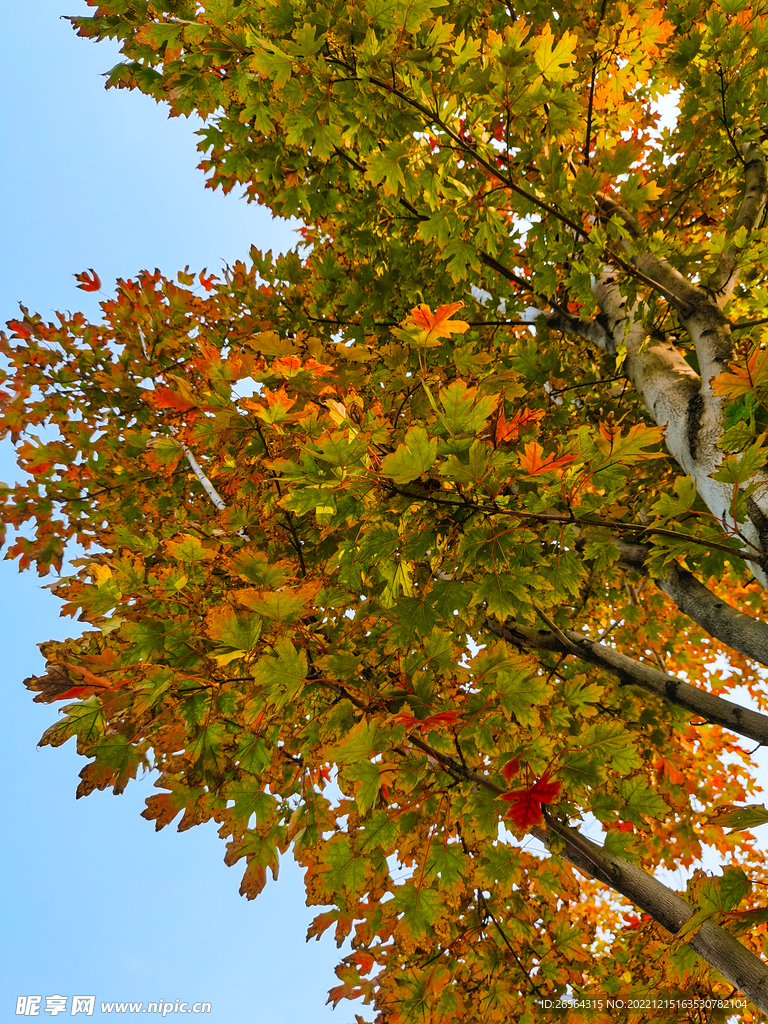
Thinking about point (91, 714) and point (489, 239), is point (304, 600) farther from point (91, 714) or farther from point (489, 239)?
point (489, 239)

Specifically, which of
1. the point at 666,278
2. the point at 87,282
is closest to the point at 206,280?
the point at 87,282

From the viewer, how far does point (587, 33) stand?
2.47 metres

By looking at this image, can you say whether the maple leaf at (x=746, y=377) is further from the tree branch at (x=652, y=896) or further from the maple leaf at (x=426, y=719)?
the tree branch at (x=652, y=896)

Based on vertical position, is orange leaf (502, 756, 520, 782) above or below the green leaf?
below

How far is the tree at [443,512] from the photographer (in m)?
1.37

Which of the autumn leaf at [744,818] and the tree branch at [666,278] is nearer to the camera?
the autumn leaf at [744,818]

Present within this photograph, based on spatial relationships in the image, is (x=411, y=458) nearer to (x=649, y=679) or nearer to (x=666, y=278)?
(x=649, y=679)

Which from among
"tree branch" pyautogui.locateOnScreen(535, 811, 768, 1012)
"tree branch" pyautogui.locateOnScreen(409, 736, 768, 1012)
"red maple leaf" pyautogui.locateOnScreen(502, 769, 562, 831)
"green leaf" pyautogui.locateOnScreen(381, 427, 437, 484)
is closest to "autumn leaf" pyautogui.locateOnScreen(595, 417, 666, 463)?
"green leaf" pyautogui.locateOnScreen(381, 427, 437, 484)

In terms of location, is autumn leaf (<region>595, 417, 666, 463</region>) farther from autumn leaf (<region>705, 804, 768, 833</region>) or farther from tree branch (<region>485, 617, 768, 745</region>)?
tree branch (<region>485, 617, 768, 745</region>)

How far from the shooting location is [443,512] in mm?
1367

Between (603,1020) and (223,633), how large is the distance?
8.93 feet

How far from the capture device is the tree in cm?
137

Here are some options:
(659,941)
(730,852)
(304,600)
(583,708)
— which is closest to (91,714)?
(304,600)

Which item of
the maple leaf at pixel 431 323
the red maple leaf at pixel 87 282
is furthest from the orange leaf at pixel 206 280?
the maple leaf at pixel 431 323
